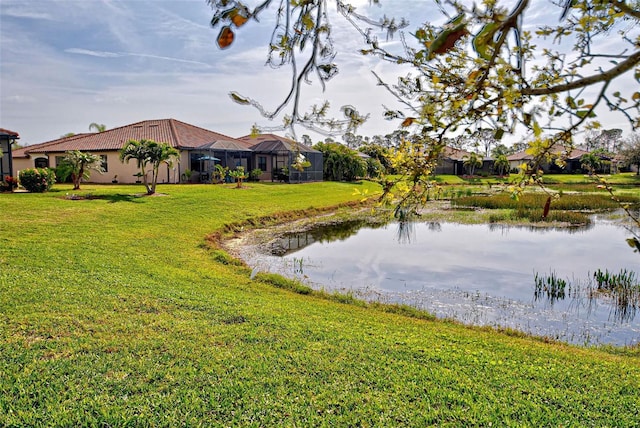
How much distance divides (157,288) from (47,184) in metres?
16.2

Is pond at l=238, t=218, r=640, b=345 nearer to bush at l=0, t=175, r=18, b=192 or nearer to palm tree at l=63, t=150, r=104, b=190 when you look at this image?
palm tree at l=63, t=150, r=104, b=190

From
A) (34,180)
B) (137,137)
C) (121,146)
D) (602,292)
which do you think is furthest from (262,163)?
(602,292)

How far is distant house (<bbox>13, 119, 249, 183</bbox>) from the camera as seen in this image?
3045 cm

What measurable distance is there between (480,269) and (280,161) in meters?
28.9

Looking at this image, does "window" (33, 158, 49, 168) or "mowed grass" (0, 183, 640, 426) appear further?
"window" (33, 158, 49, 168)

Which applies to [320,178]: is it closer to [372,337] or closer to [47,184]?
[47,184]

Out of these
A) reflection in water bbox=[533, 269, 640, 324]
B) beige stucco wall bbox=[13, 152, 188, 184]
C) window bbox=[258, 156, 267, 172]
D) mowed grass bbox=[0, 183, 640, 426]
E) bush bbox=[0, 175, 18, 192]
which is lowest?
reflection in water bbox=[533, 269, 640, 324]

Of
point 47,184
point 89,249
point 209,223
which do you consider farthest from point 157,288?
point 47,184

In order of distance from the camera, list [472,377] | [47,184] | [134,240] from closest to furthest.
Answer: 1. [472,377]
2. [134,240]
3. [47,184]

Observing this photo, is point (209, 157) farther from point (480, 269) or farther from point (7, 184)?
point (480, 269)

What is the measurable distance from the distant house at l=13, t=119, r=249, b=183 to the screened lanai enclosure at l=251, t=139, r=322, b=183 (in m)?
2.11

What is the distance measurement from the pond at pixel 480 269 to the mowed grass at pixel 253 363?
153 centimetres

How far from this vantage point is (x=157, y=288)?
8.12 metres

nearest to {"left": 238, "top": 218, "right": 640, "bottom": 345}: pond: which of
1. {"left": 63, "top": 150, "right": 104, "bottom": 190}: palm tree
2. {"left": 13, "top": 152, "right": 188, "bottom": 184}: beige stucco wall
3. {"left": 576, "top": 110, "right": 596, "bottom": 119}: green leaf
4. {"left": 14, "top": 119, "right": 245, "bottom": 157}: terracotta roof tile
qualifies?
{"left": 576, "top": 110, "right": 596, "bottom": 119}: green leaf
